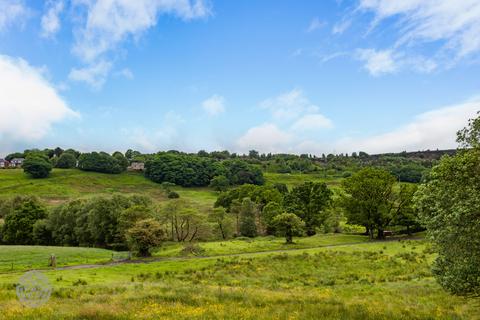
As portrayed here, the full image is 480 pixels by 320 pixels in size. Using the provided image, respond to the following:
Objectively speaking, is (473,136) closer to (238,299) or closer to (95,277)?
(238,299)

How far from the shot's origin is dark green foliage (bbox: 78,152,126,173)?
592ft

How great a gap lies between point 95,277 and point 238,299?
1873 centimetres

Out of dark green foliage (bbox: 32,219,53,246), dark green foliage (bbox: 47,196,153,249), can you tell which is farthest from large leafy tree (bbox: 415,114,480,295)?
dark green foliage (bbox: 32,219,53,246)

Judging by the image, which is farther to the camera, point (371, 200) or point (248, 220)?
point (248, 220)

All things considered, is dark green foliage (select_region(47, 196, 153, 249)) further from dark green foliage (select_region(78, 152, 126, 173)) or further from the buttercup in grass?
dark green foliage (select_region(78, 152, 126, 173))

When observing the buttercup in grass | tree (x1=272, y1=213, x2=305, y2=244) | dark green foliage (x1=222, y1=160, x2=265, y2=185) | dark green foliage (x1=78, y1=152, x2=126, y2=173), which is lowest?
tree (x1=272, y1=213, x2=305, y2=244)

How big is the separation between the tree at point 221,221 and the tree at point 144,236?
26263 mm

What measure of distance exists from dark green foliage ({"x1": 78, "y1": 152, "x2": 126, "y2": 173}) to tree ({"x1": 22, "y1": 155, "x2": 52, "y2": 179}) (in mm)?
21722

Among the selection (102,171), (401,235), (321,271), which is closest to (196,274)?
(321,271)

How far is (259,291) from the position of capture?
2370cm

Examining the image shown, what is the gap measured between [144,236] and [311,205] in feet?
136

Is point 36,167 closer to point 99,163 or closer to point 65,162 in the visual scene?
point 99,163

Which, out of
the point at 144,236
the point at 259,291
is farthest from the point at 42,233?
the point at 259,291

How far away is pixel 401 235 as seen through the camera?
235 ft
